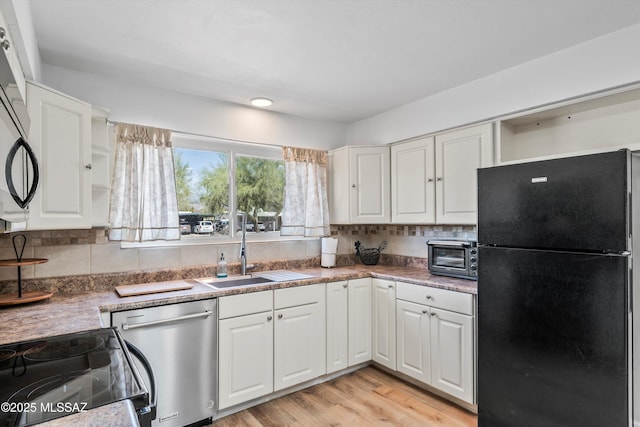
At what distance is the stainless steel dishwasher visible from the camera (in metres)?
2.04

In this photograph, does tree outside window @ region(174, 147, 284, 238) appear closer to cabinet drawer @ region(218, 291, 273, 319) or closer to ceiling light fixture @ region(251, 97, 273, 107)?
ceiling light fixture @ region(251, 97, 273, 107)

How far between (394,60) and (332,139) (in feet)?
4.82

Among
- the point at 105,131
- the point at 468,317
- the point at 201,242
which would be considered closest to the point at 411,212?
the point at 468,317

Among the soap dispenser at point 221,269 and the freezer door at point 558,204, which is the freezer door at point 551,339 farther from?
the soap dispenser at point 221,269

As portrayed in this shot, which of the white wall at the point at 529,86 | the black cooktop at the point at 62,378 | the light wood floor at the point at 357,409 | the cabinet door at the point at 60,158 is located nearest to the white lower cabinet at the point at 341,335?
the light wood floor at the point at 357,409

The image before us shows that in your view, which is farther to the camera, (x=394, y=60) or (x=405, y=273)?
(x=405, y=273)

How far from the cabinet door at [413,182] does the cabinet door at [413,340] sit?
74 cm

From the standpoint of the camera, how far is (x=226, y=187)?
310 cm

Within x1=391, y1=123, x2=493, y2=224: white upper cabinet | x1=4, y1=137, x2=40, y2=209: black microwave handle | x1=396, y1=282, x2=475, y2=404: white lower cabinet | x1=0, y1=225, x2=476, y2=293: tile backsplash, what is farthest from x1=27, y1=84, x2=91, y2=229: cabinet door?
x1=391, y1=123, x2=493, y2=224: white upper cabinet

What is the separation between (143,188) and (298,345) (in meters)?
1.63

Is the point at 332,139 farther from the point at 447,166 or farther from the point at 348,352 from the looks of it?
the point at 348,352

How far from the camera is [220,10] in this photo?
5.59 feet

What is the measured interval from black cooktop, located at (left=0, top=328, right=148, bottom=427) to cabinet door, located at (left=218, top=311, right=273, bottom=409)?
1.10m

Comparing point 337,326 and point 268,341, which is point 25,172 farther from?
point 337,326
